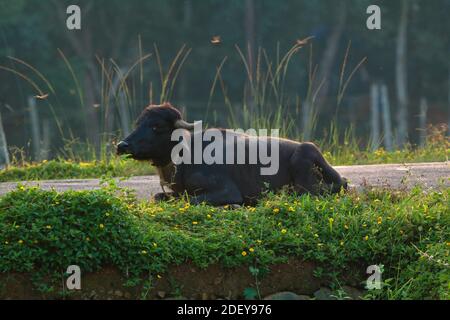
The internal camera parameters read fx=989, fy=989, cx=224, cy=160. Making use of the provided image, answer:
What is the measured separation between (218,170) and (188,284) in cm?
208

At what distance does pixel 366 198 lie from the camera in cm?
927

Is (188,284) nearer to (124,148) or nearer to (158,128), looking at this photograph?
(124,148)

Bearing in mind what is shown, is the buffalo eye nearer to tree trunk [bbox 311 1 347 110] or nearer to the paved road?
the paved road

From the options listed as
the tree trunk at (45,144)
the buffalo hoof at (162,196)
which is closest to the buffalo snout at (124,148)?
the buffalo hoof at (162,196)

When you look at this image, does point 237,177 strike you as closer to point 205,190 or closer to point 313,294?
point 205,190

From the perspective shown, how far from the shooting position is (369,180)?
10.6m

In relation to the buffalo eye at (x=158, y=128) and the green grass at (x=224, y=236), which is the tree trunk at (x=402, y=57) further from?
the green grass at (x=224, y=236)

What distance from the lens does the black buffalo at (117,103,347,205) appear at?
939 centimetres

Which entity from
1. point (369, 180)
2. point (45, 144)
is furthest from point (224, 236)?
point (45, 144)

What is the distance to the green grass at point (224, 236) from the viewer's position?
7.46m

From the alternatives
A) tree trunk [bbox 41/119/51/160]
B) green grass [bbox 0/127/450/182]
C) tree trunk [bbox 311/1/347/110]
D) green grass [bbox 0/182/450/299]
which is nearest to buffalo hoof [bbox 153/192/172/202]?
green grass [bbox 0/182/450/299]

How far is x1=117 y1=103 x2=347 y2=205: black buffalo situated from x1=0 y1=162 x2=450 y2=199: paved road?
0.51 meters
